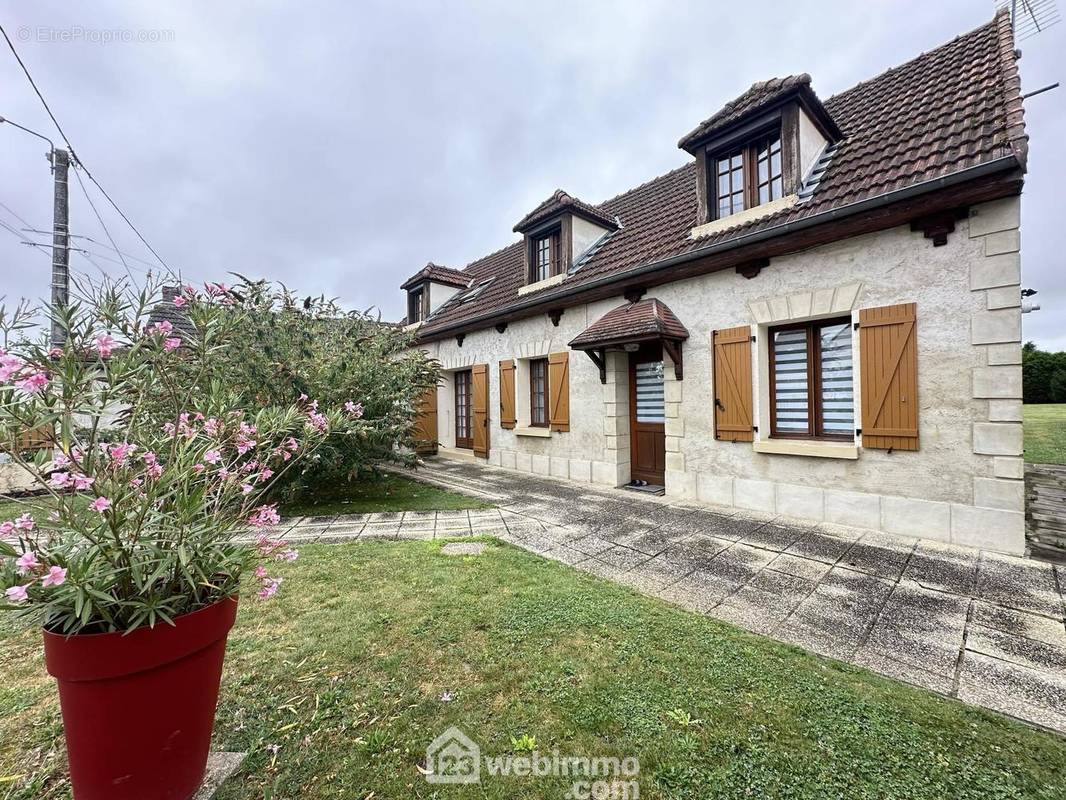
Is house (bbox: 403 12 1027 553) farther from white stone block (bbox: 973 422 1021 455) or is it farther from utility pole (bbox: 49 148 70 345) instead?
utility pole (bbox: 49 148 70 345)

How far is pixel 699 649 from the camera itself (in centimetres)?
245

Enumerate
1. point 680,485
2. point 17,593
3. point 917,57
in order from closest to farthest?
point 17,593, point 680,485, point 917,57

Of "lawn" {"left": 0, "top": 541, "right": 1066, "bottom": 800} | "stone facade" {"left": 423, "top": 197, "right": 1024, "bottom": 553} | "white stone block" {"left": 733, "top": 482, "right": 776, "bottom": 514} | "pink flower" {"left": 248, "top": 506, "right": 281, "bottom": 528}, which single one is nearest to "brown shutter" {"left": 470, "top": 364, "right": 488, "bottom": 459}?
"stone facade" {"left": 423, "top": 197, "right": 1024, "bottom": 553}

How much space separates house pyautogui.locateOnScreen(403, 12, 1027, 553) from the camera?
13.1 feet

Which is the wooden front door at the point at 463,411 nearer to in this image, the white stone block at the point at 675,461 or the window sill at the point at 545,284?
the window sill at the point at 545,284

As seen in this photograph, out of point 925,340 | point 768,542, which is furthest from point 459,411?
point 925,340

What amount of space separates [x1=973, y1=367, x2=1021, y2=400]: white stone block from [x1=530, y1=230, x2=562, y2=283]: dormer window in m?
6.35

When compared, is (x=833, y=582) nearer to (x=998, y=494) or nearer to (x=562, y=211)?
(x=998, y=494)

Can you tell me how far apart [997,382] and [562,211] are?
682 cm

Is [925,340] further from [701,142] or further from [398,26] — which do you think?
[398,26]

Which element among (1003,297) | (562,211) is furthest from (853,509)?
(562,211)

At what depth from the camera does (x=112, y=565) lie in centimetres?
138

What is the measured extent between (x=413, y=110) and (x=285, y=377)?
7.73 metres

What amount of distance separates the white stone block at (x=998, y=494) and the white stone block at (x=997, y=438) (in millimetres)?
283
